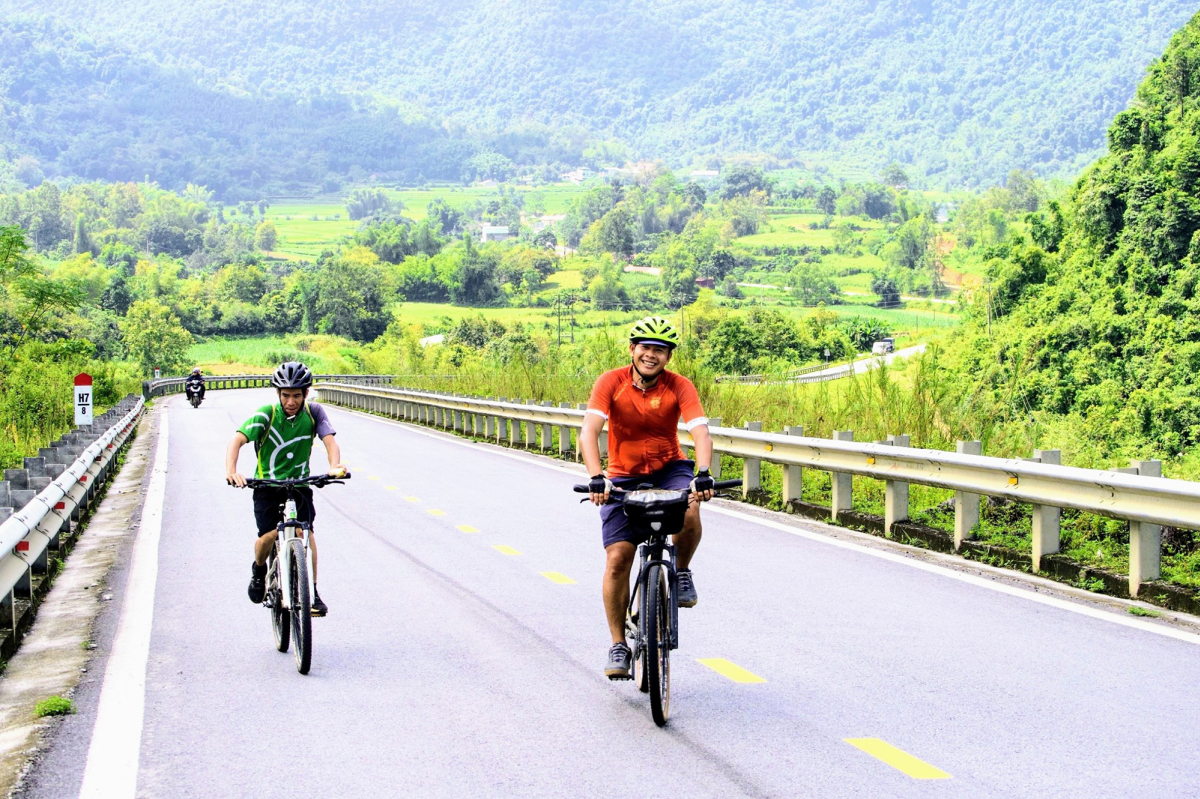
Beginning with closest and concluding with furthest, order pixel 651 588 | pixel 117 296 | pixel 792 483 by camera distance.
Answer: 1. pixel 651 588
2. pixel 792 483
3. pixel 117 296

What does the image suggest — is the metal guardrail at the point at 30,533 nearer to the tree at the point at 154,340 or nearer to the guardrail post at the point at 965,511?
the guardrail post at the point at 965,511

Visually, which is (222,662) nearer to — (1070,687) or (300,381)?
(300,381)

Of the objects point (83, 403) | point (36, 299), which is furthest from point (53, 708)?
point (36, 299)

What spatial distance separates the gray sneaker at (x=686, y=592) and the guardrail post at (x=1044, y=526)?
4.40 m

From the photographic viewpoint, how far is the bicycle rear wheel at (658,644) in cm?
628

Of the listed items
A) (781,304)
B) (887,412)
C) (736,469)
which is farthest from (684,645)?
(781,304)

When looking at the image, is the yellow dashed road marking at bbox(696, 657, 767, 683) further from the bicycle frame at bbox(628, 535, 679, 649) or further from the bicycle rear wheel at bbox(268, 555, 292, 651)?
the bicycle rear wheel at bbox(268, 555, 292, 651)

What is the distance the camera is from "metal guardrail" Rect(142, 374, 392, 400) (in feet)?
223

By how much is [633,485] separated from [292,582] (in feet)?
7.07

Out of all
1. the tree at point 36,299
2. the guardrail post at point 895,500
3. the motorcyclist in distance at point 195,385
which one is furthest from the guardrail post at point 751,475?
the motorcyclist in distance at point 195,385

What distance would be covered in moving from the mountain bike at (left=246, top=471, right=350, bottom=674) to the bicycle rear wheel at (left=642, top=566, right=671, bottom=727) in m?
2.11

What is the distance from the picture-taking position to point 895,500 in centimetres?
1266

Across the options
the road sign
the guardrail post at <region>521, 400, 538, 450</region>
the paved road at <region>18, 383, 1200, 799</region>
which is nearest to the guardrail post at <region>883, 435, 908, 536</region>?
the paved road at <region>18, 383, 1200, 799</region>

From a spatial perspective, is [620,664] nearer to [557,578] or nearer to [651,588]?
[651,588]
